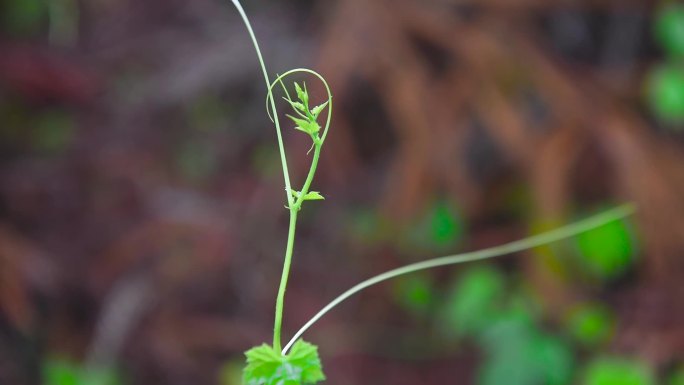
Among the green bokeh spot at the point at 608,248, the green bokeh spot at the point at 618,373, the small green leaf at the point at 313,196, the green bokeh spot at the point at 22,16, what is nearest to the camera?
the small green leaf at the point at 313,196

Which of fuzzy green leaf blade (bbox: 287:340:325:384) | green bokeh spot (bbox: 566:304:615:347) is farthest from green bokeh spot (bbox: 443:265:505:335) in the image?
fuzzy green leaf blade (bbox: 287:340:325:384)

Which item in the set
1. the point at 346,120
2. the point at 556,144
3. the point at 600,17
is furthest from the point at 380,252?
the point at 600,17

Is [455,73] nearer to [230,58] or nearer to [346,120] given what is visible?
[346,120]

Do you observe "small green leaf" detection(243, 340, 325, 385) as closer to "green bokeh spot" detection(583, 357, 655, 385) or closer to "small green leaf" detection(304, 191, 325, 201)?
"small green leaf" detection(304, 191, 325, 201)

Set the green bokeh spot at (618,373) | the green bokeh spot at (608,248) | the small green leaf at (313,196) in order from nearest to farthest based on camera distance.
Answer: the small green leaf at (313,196) < the green bokeh spot at (618,373) < the green bokeh spot at (608,248)

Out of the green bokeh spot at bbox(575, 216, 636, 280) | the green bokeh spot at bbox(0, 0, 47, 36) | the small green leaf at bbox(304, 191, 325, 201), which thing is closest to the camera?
the small green leaf at bbox(304, 191, 325, 201)

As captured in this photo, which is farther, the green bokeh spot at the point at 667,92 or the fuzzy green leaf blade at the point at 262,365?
the green bokeh spot at the point at 667,92

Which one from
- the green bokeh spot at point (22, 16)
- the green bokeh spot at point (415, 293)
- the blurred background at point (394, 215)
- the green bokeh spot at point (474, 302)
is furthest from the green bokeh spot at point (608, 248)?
the green bokeh spot at point (22, 16)

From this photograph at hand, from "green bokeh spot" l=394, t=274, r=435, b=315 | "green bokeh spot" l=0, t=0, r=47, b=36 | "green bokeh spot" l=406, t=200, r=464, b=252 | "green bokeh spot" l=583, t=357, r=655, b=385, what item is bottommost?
"green bokeh spot" l=583, t=357, r=655, b=385

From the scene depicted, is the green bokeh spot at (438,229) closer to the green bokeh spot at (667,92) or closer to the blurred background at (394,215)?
the blurred background at (394,215)

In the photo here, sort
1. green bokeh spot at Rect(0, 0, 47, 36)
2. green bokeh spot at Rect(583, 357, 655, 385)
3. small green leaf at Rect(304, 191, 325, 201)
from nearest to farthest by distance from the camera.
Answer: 1. small green leaf at Rect(304, 191, 325, 201)
2. green bokeh spot at Rect(583, 357, 655, 385)
3. green bokeh spot at Rect(0, 0, 47, 36)
